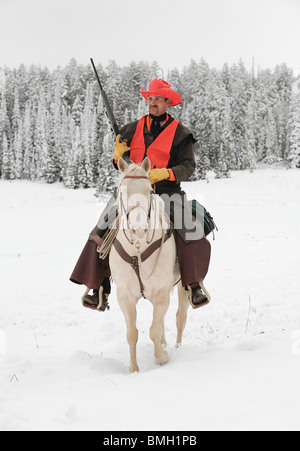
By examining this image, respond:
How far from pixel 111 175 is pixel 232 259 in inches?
1115

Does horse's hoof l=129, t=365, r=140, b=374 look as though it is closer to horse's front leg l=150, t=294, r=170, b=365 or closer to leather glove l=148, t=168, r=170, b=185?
horse's front leg l=150, t=294, r=170, b=365

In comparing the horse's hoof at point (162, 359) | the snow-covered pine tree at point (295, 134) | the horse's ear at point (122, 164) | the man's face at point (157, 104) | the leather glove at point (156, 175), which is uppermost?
the snow-covered pine tree at point (295, 134)

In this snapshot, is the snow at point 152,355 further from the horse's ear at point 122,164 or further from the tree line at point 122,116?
the tree line at point 122,116

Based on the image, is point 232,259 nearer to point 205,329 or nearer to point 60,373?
point 205,329

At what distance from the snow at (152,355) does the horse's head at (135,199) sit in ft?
5.20

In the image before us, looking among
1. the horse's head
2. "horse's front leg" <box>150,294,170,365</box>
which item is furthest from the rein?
the horse's head

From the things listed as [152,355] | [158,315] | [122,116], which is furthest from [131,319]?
[122,116]

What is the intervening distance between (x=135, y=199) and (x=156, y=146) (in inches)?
73.0

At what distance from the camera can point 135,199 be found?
3.48 meters

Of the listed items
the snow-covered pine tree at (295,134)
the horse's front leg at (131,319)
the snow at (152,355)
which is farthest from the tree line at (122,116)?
the horse's front leg at (131,319)

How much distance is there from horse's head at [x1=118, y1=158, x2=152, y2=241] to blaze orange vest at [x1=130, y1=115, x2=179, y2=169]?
1.29 meters

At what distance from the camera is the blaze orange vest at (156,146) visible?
5.11m
